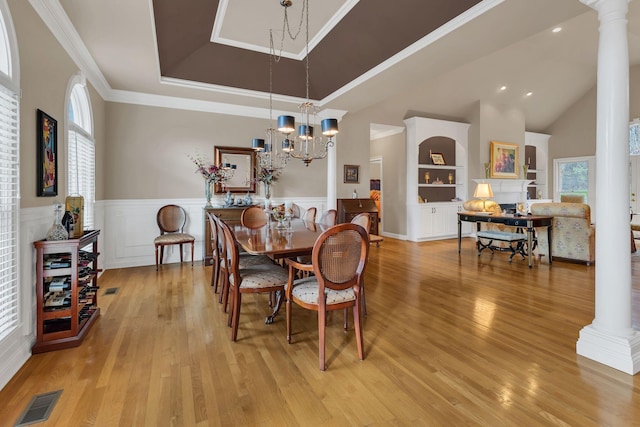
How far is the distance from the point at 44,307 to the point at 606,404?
12.3ft

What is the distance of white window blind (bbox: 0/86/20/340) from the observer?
2047 millimetres

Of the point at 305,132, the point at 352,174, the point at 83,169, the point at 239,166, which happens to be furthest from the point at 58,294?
the point at 352,174

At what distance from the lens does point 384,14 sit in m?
3.49

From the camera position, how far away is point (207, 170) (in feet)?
17.6

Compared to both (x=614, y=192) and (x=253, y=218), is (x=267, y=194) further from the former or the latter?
(x=614, y=192)

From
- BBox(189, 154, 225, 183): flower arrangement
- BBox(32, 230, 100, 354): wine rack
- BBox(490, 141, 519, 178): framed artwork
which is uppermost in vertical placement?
BBox(490, 141, 519, 178): framed artwork

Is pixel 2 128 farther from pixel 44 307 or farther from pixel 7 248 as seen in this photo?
pixel 44 307

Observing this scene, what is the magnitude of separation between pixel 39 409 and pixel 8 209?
1.27m

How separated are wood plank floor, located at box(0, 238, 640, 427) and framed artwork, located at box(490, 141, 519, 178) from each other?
205 inches

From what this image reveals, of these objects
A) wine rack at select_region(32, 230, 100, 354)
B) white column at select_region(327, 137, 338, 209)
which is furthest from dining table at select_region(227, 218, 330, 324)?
white column at select_region(327, 137, 338, 209)

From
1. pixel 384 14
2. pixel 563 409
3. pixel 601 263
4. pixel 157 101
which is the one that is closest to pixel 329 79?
pixel 384 14

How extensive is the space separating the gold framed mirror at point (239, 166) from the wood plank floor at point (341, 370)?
252 cm

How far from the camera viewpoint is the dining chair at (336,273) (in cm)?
211

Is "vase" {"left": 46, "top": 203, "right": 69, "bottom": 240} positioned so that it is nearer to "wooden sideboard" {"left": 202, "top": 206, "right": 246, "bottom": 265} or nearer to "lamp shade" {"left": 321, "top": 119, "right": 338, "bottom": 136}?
"lamp shade" {"left": 321, "top": 119, "right": 338, "bottom": 136}
